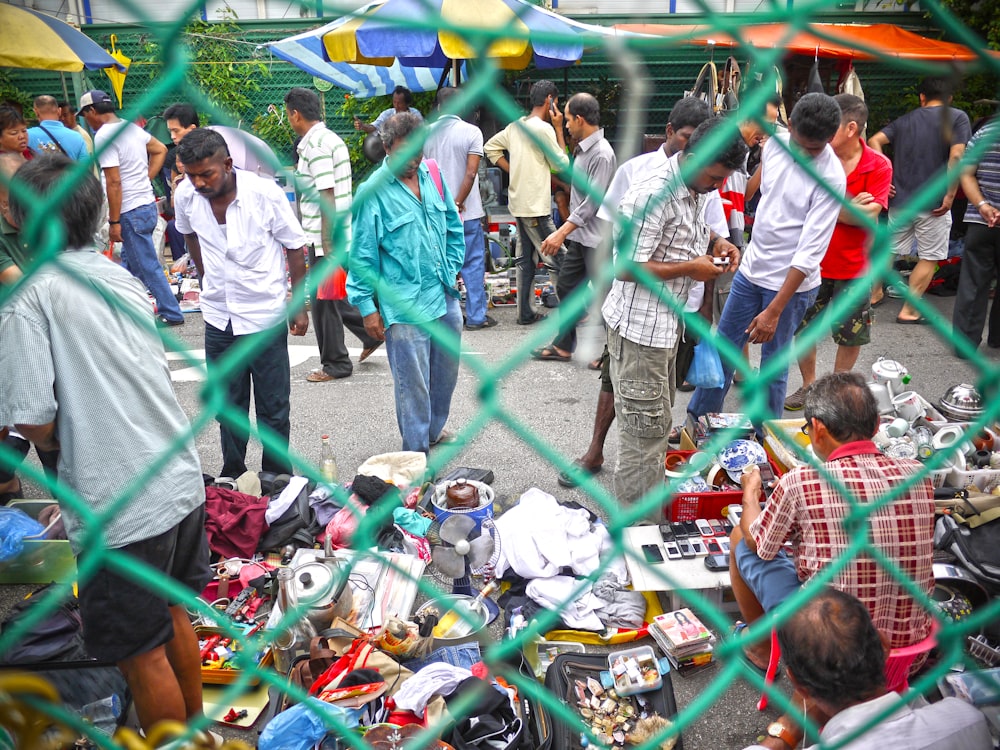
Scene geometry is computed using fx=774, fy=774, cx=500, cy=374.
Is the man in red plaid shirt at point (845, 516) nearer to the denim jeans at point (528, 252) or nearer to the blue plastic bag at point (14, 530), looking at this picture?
the blue plastic bag at point (14, 530)

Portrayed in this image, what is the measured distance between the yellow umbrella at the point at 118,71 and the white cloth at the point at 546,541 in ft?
30.3

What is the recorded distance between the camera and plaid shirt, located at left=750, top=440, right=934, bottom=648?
246 centimetres

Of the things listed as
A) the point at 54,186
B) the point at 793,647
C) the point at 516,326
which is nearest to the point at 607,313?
the point at 793,647

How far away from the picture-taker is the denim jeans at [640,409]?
343cm

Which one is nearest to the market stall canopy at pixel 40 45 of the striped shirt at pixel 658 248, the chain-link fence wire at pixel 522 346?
the striped shirt at pixel 658 248

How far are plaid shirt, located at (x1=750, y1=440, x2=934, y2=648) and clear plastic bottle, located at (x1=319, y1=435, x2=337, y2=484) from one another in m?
2.62

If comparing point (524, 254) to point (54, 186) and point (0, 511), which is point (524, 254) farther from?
point (54, 186)

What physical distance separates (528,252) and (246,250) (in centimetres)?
345

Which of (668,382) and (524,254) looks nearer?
(668,382)

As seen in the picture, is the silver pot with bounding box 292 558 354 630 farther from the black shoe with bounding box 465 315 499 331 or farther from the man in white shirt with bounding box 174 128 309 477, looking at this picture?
the black shoe with bounding box 465 315 499 331

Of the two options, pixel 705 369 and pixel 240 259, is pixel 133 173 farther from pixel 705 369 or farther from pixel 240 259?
pixel 705 369

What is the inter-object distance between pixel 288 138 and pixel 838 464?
6992mm

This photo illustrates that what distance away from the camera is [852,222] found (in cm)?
467

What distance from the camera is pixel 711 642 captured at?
3.18 metres
